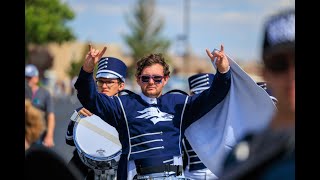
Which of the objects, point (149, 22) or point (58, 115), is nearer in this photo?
point (58, 115)

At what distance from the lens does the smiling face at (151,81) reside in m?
4.36

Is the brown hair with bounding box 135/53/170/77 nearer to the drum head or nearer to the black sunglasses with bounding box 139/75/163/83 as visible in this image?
the black sunglasses with bounding box 139/75/163/83

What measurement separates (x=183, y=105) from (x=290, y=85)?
2.60 metres

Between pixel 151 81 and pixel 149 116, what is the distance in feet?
0.90

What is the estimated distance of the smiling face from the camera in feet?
14.3

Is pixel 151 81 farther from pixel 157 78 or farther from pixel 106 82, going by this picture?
pixel 106 82

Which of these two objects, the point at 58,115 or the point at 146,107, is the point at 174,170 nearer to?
the point at 146,107

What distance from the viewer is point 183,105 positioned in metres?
4.38

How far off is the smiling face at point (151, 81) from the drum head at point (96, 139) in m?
0.75

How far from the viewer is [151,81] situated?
14.4 feet

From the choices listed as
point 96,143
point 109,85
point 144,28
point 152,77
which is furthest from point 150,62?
point 144,28

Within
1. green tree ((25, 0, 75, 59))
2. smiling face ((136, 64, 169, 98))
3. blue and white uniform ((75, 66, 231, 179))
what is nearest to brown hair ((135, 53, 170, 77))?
smiling face ((136, 64, 169, 98))
